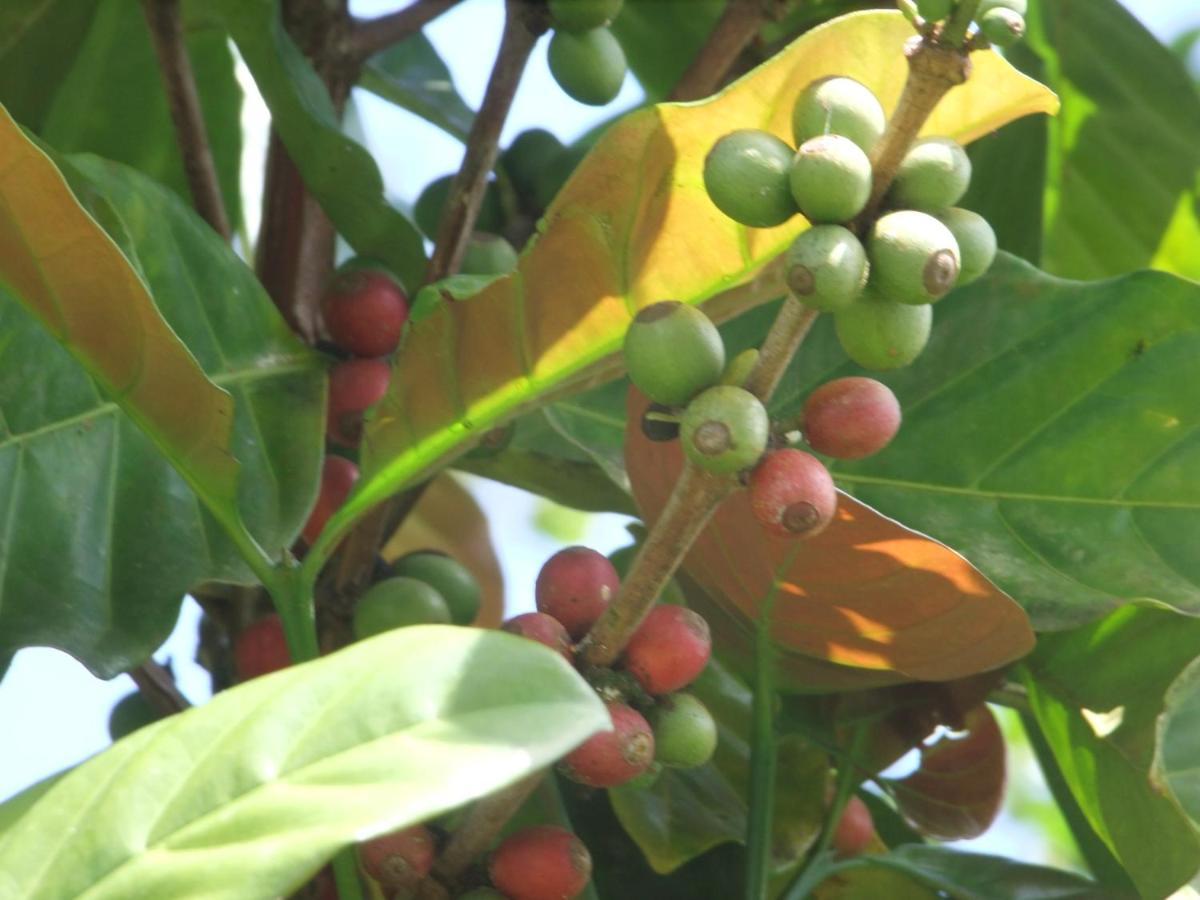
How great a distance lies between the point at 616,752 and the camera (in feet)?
2.13

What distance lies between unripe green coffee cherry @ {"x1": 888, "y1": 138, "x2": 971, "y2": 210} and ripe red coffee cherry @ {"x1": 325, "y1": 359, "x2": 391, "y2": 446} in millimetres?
445


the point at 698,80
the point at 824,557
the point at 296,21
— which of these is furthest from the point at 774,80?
the point at 296,21

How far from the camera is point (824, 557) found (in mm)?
823

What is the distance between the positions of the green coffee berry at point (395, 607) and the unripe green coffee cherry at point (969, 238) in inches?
14.6

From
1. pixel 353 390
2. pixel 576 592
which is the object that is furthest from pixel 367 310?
pixel 576 592

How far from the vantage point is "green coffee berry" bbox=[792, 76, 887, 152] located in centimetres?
60

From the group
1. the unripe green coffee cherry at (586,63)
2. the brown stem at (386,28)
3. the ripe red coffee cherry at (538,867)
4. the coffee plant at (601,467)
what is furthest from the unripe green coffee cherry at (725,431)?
the brown stem at (386,28)

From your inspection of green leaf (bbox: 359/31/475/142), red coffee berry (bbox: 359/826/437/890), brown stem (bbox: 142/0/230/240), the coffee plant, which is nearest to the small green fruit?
the coffee plant

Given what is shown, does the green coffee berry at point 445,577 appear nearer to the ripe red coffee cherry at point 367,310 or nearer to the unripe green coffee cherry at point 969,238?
the ripe red coffee cherry at point 367,310

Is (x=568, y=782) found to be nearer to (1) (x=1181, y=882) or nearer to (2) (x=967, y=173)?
(1) (x=1181, y=882)

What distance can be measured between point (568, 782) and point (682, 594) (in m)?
0.14

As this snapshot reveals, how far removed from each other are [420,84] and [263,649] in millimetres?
509

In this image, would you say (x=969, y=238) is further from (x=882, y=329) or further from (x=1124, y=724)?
(x=1124, y=724)

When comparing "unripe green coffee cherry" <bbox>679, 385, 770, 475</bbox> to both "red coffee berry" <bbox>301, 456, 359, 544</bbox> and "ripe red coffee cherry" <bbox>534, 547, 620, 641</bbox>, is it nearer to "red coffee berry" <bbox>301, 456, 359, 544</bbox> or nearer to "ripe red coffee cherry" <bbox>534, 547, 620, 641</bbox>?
"ripe red coffee cherry" <bbox>534, 547, 620, 641</bbox>
